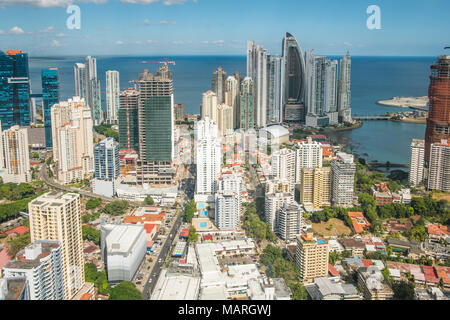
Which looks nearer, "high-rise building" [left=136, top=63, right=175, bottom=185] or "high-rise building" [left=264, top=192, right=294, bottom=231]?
"high-rise building" [left=264, top=192, right=294, bottom=231]

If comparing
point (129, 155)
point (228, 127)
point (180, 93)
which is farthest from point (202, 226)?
point (180, 93)

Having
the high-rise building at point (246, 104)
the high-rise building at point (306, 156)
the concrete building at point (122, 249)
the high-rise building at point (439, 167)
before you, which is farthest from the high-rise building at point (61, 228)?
the high-rise building at point (246, 104)

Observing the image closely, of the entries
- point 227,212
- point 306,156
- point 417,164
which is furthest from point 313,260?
point 417,164

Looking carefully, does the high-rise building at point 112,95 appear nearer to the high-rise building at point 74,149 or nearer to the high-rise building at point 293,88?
the high-rise building at point 74,149

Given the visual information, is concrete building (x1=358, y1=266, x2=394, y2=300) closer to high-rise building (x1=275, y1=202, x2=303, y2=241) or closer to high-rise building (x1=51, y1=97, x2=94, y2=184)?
high-rise building (x1=275, y1=202, x2=303, y2=241)

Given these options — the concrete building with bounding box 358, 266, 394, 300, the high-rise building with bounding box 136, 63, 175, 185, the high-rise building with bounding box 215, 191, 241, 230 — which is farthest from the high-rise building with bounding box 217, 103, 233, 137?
the concrete building with bounding box 358, 266, 394, 300
